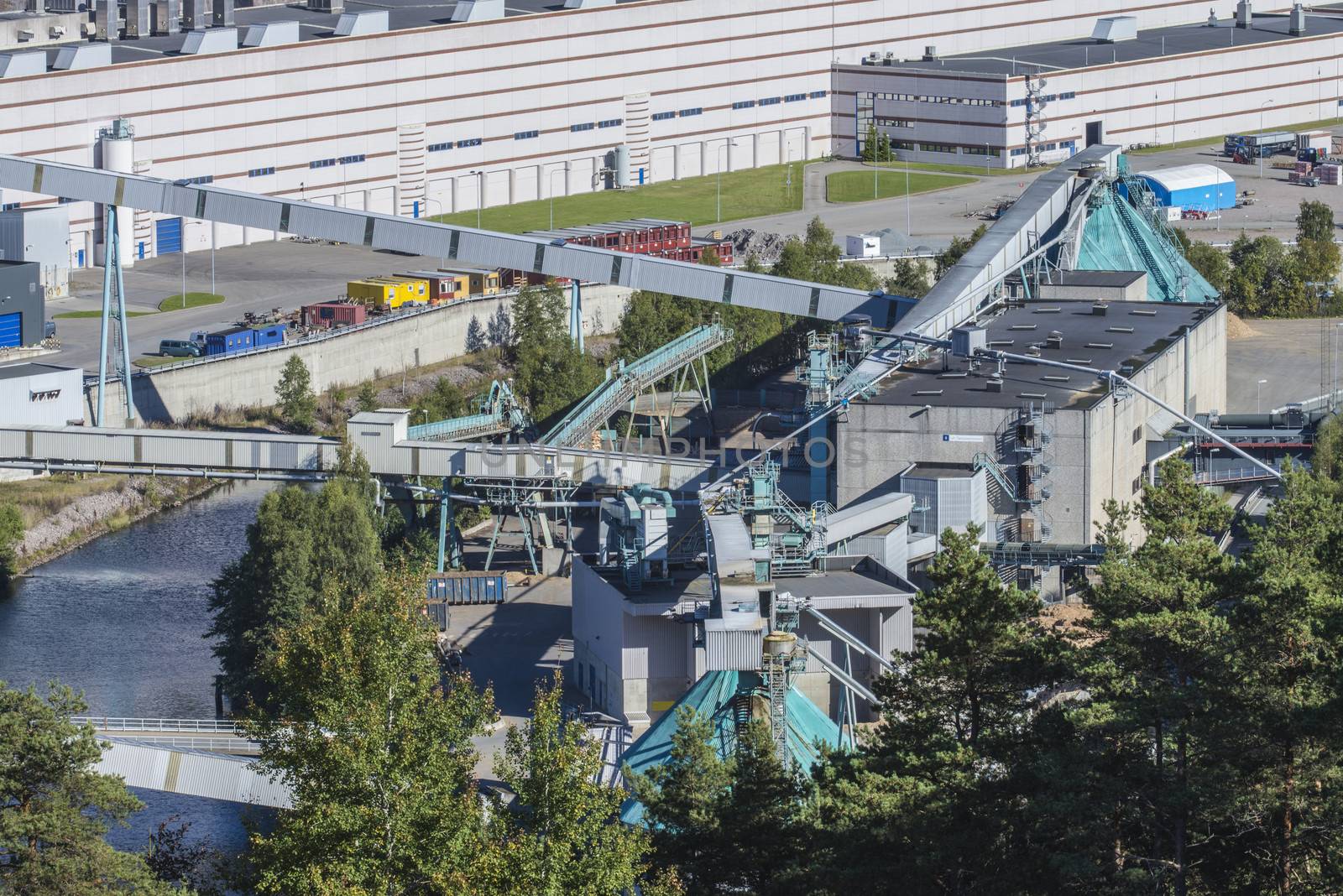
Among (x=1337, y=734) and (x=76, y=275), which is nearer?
(x=1337, y=734)

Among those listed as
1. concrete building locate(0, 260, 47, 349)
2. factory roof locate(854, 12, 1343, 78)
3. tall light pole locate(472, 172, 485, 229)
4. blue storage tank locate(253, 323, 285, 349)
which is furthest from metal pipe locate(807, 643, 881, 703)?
factory roof locate(854, 12, 1343, 78)

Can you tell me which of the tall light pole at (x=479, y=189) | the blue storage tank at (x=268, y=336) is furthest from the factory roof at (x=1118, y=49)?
the blue storage tank at (x=268, y=336)

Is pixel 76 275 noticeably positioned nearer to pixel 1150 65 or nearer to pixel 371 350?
pixel 371 350

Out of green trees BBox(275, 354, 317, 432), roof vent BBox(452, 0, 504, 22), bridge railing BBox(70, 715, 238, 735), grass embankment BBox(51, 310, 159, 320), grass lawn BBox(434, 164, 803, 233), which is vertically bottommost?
bridge railing BBox(70, 715, 238, 735)

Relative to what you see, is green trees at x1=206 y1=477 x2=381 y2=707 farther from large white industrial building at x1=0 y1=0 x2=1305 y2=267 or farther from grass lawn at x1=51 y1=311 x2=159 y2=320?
large white industrial building at x1=0 y1=0 x2=1305 y2=267

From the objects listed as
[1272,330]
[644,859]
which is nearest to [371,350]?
[1272,330]

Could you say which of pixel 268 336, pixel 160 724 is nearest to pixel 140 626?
pixel 160 724

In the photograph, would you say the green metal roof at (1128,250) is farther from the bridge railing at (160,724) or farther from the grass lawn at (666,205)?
the bridge railing at (160,724)
